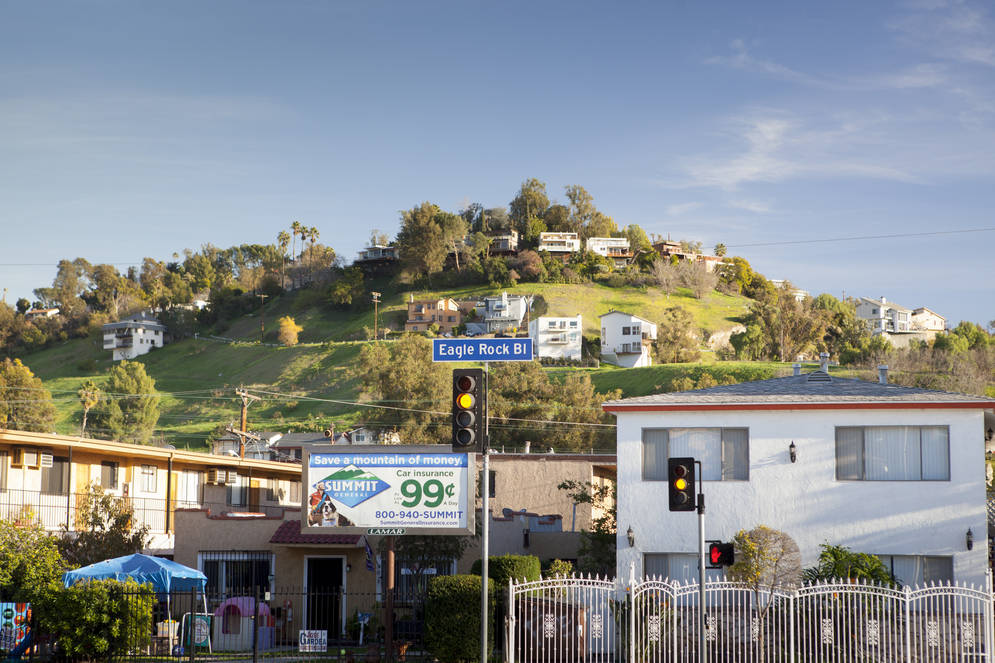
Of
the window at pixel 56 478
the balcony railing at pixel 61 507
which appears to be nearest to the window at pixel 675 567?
the balcony railing at pixel 61 507

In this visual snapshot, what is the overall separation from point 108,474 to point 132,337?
13557 centimetres

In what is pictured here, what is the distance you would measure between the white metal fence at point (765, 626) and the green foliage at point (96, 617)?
7.83m

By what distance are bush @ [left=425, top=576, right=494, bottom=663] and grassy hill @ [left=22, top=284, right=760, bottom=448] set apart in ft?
251

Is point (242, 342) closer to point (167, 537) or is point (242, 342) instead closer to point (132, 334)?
point (132, 334)

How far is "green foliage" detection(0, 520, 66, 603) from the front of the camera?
24.3 m

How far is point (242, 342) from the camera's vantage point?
6407 inches

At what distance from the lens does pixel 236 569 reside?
1278 inches

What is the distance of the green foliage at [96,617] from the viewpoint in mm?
22000

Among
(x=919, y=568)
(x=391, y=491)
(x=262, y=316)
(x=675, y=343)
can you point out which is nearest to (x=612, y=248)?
(x=675, y=343)

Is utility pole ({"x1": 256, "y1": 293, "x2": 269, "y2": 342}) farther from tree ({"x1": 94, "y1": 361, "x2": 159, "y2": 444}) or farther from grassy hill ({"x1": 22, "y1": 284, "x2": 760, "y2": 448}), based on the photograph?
tree ({"x1": 94, "y1": 361, "x2": 159, "y2": 444})

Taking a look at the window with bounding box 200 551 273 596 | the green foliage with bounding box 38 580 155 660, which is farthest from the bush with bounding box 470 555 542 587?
the window with bounding box 200 551 273 596

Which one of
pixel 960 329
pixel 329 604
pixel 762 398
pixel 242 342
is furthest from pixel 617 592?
pixel 242 342

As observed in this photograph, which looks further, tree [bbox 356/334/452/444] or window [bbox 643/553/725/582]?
tree [bbox 356/334/452/444]

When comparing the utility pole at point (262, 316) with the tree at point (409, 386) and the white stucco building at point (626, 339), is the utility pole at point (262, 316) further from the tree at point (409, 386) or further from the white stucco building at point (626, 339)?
the tree at point (409, 386)
